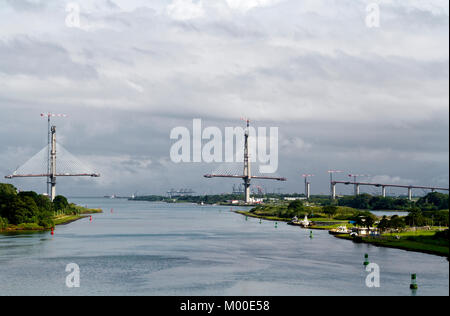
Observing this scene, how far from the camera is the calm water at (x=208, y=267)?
24828mm

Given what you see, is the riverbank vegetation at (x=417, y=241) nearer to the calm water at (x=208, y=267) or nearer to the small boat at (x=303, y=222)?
the calm water at (x=208, y=267)

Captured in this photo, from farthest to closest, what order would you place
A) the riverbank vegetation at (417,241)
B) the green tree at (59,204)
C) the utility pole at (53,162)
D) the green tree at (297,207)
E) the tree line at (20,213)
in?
the utility pole at (53,162), the green tree at (297,207), the green tree at (59,204), the tree line at (20,213), the riverbank vegetation at (417,241)

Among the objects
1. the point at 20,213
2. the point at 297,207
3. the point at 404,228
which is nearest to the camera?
the point at 404,228

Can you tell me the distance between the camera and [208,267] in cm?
3098

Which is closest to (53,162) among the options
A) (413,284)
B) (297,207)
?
(297,207)

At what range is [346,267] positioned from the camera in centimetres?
3058

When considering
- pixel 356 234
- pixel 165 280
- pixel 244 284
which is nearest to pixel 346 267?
pixel 244 284

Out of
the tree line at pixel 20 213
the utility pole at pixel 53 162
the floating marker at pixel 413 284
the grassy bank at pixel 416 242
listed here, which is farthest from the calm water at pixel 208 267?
the utility pole at pixel 53 162

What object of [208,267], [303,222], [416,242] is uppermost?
[416,242]

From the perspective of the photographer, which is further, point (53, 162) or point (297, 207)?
point (53, 162)

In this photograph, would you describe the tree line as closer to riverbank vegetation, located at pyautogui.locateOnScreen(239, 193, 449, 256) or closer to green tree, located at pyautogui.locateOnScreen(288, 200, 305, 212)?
riverbank vegetation, located at pyautogui.locateOnScreen(239, 193, 449, 256)

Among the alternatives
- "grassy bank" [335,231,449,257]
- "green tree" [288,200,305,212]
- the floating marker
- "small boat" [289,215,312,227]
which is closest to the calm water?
the floating marker

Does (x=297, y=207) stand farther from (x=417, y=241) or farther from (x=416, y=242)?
(x=416, y=242)
